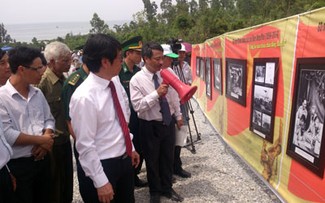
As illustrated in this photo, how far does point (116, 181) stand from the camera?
7.37 feet

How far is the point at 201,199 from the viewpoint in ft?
13.2

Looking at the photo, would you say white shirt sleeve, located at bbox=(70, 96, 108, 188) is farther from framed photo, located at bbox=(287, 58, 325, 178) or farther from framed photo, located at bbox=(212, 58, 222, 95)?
framed photo, located at bbox=(212, 58, 222, 95)

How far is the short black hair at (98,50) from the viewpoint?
80.4 inches

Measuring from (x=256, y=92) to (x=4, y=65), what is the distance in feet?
9.96

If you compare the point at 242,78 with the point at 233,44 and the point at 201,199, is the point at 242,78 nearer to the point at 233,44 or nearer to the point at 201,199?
the point at 233,44

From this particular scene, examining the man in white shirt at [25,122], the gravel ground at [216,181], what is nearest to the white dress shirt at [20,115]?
the man in white shirt at [25,122]

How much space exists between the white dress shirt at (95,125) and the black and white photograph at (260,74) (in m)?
2.40

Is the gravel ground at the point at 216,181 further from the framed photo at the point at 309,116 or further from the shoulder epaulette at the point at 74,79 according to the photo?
the shoulder epaulette at the point at 74,79

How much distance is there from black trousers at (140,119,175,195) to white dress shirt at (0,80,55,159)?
1.21 metres

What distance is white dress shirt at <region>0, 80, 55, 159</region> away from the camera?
240 cm

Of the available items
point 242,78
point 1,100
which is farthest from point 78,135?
point 242,78

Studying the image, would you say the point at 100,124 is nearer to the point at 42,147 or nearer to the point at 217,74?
the point at 42,147

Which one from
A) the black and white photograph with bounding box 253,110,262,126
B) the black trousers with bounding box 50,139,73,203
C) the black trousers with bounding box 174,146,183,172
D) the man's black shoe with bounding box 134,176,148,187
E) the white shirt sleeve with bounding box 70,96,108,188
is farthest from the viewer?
the black trousers with bounding box 174,146,183,172

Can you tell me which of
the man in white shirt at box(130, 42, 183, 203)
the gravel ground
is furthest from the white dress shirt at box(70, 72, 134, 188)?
the gravel ground
